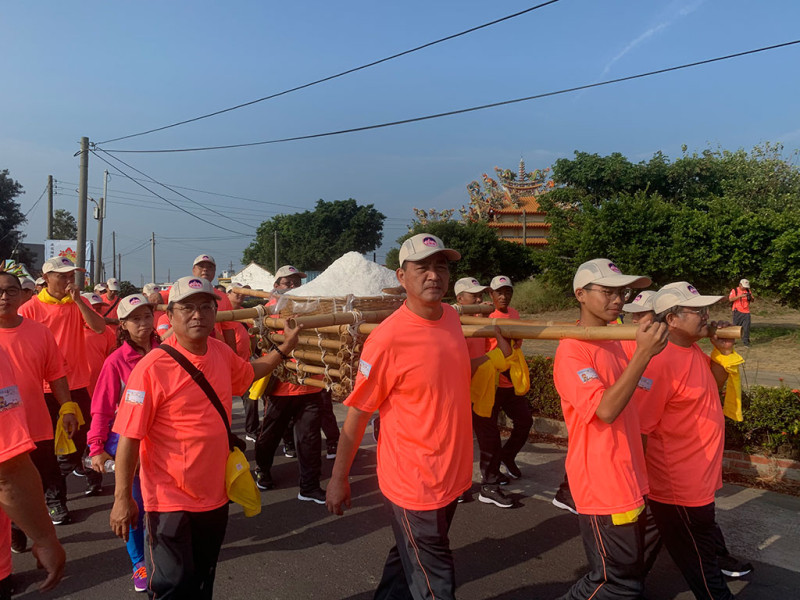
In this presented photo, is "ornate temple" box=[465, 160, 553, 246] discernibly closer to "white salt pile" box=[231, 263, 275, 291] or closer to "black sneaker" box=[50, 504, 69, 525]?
"white salt pile" box=[231, 263, 275, 291]

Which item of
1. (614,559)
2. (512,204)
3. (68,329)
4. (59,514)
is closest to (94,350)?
(68,329)

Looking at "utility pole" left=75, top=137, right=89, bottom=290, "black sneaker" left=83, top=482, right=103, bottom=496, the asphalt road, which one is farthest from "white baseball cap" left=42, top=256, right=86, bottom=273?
"utility pole" left=75, top=137, right=89, bottom=290

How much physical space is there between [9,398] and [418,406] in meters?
1.63

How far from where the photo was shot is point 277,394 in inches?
210

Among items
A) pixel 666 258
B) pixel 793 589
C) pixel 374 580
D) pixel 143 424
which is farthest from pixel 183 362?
pixel 666 258

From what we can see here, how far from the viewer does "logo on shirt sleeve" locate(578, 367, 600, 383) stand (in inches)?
107

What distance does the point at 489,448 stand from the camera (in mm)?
5156

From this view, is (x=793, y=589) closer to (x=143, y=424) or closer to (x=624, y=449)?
(x=624, y=449)

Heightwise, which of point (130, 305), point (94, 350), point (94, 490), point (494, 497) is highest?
point (130, 305)

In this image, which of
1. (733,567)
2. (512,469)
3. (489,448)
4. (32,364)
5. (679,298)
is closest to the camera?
(679,298)

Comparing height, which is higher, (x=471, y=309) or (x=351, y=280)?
(x=351, y=280)

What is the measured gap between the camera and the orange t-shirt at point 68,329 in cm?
556

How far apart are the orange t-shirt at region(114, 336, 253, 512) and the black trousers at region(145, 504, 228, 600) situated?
57mm

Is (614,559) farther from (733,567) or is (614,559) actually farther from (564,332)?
(733,567)
